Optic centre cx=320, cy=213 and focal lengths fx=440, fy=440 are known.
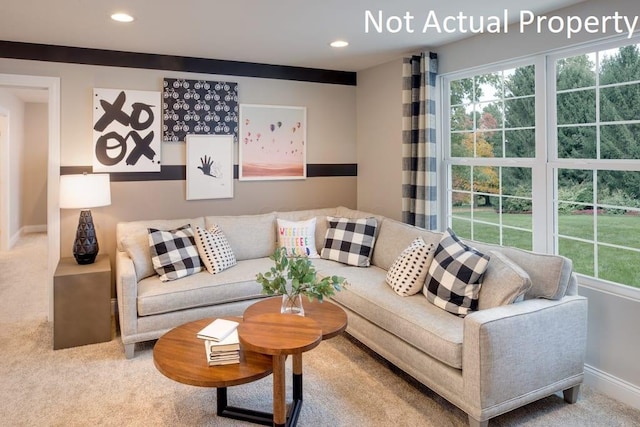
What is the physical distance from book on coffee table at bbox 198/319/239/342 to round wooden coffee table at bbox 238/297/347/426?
0.09 metres

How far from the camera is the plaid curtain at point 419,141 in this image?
12.6ft

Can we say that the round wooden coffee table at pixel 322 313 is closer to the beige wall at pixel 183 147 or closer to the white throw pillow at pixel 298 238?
the white throw pillow at pixel 298 238

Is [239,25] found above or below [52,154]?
above

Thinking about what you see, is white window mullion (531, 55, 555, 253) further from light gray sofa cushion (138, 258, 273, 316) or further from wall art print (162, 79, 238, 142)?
wall art print (162, 79, 238, 142)

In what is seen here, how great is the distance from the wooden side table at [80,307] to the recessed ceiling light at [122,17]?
1855 mm

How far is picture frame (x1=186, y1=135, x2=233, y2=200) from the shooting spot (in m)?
4.28

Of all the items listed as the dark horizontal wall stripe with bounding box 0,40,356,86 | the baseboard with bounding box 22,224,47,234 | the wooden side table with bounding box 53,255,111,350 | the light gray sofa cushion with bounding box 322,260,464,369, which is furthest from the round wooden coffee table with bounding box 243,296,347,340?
the baseboard with bounding box 22,224,47,234

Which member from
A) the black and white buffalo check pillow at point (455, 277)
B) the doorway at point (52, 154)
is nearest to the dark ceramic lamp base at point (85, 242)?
the doorway at point (52, 154)

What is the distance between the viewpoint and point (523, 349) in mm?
2270

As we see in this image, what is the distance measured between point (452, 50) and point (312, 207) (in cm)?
216

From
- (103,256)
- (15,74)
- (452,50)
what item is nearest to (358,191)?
(452,50)

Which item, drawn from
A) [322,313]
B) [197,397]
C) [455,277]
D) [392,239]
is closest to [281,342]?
[322,313]

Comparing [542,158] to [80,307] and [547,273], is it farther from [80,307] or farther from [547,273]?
[80,307]

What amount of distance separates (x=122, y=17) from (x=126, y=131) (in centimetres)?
125
